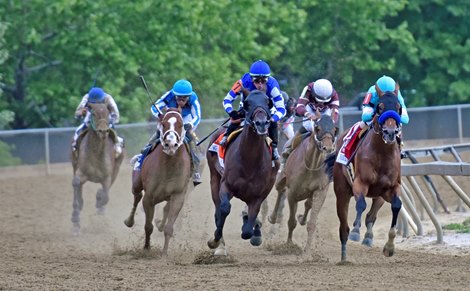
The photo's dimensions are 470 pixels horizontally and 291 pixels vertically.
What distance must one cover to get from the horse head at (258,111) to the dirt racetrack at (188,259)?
1.53 metres

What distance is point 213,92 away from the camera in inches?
1231

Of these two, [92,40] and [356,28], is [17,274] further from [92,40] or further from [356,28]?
[356,28]

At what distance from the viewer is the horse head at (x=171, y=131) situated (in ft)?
47.1

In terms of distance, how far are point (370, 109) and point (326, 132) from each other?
1295 millimetres

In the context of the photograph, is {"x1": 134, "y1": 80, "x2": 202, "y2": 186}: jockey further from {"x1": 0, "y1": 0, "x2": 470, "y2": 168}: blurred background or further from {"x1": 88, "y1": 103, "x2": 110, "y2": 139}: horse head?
{"x1": 0, "y1": 0, "x2": 470, "y2": 168}: blurred background

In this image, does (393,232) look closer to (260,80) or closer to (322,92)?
(260,80)

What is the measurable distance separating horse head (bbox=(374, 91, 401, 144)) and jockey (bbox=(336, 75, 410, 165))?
0.20 meters

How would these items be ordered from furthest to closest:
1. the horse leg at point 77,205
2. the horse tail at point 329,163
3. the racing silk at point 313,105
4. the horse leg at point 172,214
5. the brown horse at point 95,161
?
the brown horse at point 95,161, the horse leg at point 77,205, the racing silk at point 313,105, the horse tail at point 329,163, the horse leg at point 172,214

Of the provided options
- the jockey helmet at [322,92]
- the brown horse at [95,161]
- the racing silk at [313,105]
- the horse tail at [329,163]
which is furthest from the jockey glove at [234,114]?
the brown horse at [95,161]

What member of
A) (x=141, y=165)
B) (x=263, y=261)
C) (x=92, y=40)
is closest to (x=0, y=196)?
(x=92, y=40)

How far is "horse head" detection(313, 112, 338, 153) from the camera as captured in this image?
15.0 meters

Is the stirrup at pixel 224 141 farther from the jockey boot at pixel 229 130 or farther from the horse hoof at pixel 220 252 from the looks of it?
the horse hoof at pixel 220 252

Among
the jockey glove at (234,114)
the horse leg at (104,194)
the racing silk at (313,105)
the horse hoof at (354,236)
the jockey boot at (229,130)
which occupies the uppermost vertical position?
the racing silk at (313,105)

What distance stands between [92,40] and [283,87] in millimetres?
6790
